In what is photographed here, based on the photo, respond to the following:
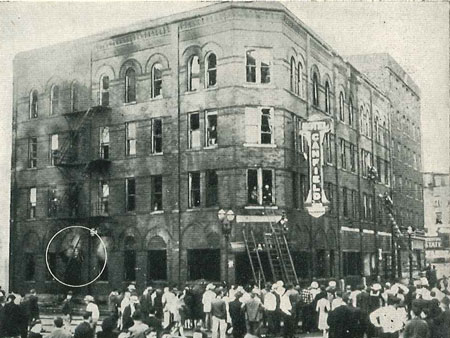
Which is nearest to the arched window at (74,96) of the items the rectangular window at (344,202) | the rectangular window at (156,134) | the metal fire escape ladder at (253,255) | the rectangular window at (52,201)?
the rectangular window at (52,201)

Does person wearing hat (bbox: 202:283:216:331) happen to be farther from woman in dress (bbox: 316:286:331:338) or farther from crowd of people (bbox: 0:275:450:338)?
woman in dress (bbox: 316:286:331:338)

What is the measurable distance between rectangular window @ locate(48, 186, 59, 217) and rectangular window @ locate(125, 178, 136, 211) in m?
4.64

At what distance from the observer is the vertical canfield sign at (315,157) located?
104 feet

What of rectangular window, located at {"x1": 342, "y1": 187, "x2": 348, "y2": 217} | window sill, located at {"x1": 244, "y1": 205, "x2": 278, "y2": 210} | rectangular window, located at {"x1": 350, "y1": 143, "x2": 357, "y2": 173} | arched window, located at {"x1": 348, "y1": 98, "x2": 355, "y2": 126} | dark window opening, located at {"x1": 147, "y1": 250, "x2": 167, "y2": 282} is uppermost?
arched window, located at {"x1": 348, "y1": 98, "x2": 355, "y2": 126}

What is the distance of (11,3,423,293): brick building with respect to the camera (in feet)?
101

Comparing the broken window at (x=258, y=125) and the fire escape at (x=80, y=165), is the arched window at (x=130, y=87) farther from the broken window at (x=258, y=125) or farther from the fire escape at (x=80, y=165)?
the broken window at (x=258, y=125)

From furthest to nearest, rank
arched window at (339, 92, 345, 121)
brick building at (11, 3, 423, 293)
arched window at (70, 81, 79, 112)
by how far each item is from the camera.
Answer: arched window at (339, 92, 345, 121), arched window at (70, 81, 79, 112), brick building at (11, 3, 423, 293)

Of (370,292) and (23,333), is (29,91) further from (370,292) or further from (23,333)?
(370,292)

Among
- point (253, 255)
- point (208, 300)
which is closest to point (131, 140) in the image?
point (253, 255)

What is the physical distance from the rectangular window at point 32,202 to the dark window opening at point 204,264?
10762 millimetres

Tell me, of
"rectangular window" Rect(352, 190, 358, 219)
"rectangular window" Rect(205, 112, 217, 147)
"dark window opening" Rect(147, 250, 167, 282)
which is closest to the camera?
"rectangular window" Rect(205, 112, 217, 147)

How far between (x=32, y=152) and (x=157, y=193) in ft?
30.2

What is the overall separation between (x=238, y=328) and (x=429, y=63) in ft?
33.2

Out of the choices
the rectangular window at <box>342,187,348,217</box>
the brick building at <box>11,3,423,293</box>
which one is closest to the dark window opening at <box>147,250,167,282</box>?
the brick building at <box>11,3,423,293</box>
